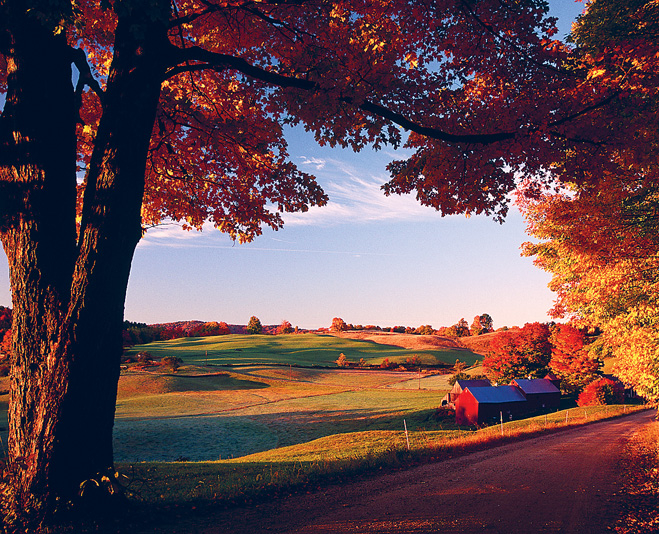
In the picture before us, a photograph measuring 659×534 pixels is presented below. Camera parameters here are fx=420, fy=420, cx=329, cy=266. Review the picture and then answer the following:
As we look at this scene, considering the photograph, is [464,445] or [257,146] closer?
[257,146]

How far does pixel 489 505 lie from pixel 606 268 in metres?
13.5

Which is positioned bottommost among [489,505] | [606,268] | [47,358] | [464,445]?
[464,445]

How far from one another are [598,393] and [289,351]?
91.1 m

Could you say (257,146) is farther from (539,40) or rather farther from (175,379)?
(175,379)

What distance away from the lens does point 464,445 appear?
49.8 ft

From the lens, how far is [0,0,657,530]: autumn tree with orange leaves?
6.30 m

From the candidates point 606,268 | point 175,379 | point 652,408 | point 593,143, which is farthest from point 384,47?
point 175,379

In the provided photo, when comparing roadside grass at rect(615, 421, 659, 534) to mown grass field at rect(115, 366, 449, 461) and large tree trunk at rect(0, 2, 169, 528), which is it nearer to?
large tree trunk at rect(0, 2, 169, 528)

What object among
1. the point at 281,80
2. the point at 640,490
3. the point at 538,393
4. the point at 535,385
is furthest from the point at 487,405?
the point at 281,80

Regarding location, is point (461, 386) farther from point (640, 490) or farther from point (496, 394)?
point (640, 490)

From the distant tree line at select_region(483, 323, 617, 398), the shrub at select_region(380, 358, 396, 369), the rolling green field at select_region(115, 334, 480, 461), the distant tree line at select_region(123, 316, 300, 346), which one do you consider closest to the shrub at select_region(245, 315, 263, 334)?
the distant tree line at select_region(123, 316, 300, 346)

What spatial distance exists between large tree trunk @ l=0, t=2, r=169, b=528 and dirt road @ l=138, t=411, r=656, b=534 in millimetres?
1932

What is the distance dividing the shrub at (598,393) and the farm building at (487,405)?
380 inches

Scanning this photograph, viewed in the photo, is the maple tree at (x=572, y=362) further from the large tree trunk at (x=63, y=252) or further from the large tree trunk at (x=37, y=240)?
the large tree trunk at (x=37, y=240)
